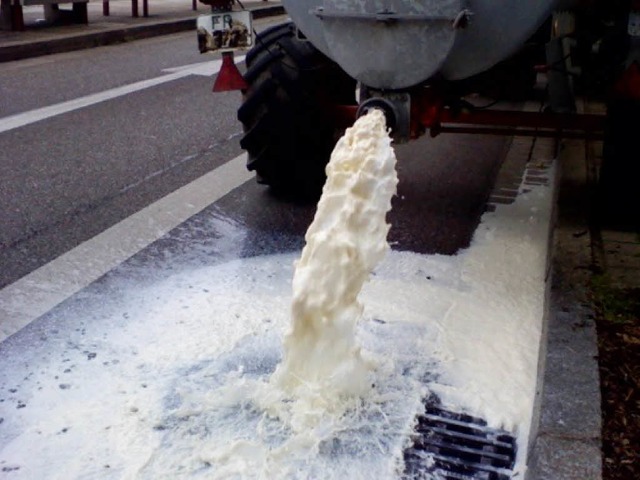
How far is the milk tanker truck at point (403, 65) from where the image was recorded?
3.54 metres

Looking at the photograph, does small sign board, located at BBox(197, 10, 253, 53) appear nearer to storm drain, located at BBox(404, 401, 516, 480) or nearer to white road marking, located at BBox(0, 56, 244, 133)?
storm drain, located at BBox(404, 401, 516, 480)

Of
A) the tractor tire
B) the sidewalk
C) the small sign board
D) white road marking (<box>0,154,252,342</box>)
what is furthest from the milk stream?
the sidewalk

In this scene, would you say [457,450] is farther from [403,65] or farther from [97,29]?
[97,29]

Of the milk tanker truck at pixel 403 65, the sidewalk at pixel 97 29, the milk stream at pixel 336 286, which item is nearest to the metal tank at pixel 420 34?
the milk tanker truck at pixel 403 65

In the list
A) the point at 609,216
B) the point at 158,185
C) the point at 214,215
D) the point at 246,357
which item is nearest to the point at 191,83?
the point at 158,185

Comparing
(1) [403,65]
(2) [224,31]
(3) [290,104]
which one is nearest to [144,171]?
(3) [290,104]

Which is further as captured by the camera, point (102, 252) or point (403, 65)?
point (102, 252)

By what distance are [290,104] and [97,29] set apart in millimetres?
9844

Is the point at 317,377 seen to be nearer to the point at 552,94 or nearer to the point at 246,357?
the point at 246,357

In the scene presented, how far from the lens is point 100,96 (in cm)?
893

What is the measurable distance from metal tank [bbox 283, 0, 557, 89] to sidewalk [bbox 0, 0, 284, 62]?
9.05 meters

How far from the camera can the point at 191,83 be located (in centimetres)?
983

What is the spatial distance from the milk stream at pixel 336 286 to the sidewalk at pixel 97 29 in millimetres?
9483

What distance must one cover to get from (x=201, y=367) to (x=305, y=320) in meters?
0.45
